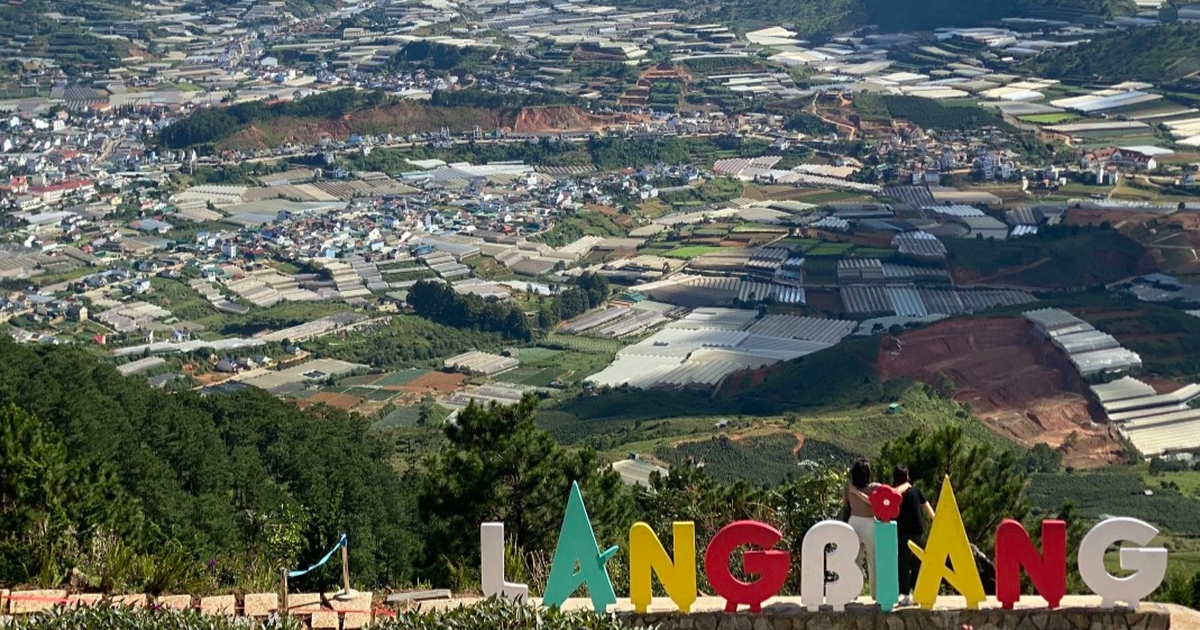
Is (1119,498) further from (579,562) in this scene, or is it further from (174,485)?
(579,562)

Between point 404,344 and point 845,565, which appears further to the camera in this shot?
point 404,344

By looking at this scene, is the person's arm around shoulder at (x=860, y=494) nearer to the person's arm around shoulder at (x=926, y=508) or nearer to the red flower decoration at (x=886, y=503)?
the red flower decoration at (x=886, y=503)

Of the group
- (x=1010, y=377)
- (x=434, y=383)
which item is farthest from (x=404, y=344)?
(x=1010, y=377)

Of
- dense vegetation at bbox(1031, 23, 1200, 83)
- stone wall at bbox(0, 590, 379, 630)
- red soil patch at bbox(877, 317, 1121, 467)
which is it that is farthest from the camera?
dense vegetation at bbox(1031, 23, 1200, 83)

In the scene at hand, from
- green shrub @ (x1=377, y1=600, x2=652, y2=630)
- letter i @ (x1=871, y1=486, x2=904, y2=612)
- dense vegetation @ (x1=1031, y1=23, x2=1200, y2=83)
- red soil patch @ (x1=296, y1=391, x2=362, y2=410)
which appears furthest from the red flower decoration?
dense vegetation @ (x1=1031, y1=23, x2=1200, y2=83)

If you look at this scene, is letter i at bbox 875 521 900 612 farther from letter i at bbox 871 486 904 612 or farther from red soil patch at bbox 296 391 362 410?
red soil patch at bbox 296 391 362 410

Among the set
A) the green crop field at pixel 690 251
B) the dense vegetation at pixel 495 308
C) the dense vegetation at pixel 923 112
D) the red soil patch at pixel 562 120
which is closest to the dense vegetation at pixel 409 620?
the dense vegetation at pixel 495 308
